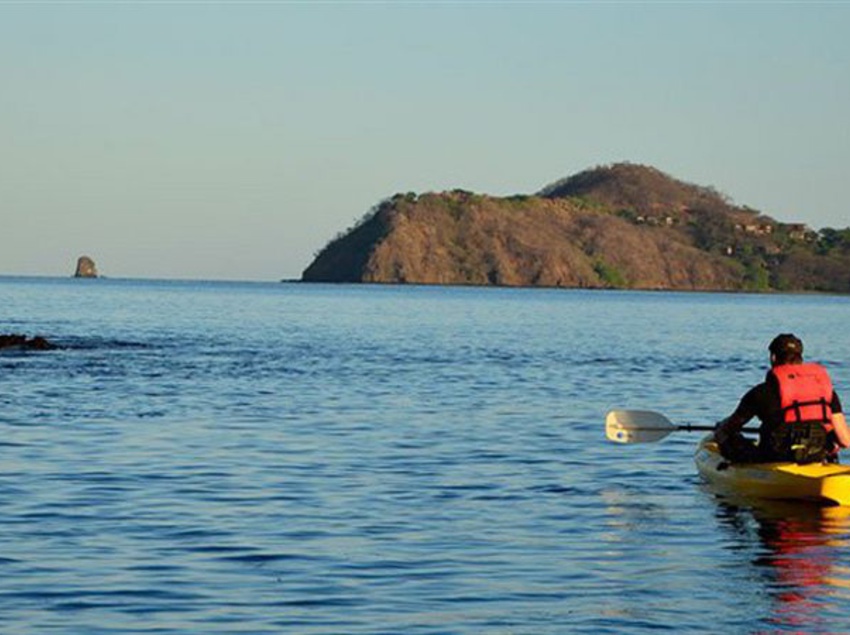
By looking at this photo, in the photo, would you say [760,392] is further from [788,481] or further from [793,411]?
[788,481]

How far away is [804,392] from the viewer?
20.4 m

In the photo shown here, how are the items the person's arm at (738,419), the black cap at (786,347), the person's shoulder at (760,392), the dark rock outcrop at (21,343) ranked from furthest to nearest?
the dark rock outcrop at (21,343), the person's arm at (738,419), the person's shoulder at (760,392), the black cap at (786,347)

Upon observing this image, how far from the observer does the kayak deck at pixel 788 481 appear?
67.5ft

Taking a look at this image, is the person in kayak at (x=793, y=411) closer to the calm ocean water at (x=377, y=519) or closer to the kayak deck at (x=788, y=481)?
the kayak deck at (x=788, y=481)

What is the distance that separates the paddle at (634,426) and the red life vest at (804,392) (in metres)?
5.47

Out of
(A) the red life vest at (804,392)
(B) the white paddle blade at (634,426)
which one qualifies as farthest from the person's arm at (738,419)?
(B) the white paddle blade at (634,426)

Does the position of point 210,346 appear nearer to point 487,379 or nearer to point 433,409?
point 487,379

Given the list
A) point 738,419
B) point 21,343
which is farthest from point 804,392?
point 21,343

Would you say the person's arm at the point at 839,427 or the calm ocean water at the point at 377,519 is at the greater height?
the person's arm at the point at 839,427

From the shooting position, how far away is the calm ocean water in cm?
1471

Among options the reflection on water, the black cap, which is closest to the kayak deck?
the reflection on water

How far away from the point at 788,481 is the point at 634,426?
Result: 211 inches

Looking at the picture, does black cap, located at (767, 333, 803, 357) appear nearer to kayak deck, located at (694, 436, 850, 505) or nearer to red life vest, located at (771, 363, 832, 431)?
red life vest, located at (771, 363, 832, 431)

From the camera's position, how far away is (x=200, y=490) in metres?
22.6
